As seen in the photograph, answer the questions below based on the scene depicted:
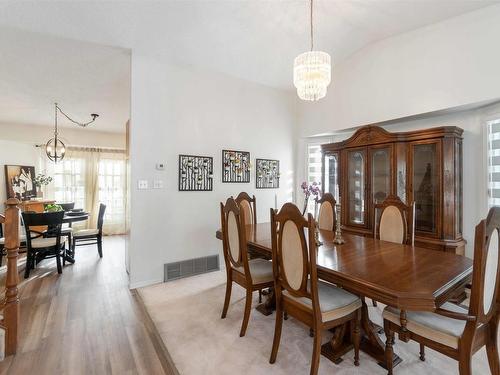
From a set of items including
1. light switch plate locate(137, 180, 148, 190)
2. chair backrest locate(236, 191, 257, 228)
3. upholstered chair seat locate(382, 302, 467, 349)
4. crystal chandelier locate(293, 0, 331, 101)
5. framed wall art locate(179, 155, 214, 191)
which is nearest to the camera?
upholstered chair seat locate(382, 302, 467, 349)

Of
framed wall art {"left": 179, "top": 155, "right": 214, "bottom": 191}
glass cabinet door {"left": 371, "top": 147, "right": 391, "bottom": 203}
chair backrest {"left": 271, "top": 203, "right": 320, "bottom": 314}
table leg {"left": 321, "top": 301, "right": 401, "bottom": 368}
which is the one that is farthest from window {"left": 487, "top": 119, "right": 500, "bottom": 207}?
framed wall art {"left": 179, "top": 155, "right": 214, "bottom": 191}

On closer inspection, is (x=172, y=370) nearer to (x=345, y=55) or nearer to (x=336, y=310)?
(x=336, y=310)

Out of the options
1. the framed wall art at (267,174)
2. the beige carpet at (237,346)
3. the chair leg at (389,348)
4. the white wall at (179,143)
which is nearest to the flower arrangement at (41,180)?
the white wall at (179,143)

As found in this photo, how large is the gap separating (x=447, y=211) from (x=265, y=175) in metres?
2.53

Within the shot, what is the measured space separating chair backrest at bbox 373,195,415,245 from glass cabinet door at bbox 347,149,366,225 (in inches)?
39.4

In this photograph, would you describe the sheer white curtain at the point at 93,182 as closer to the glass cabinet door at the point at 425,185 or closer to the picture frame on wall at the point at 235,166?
the picture frame on wall at the point at 235,166

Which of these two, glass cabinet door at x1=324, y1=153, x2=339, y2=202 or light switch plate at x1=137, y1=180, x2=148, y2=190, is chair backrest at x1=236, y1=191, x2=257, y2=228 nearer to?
light switch plate at x1=137, y1=180, x2=148, y2=190

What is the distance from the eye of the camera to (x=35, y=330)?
7.16 feet

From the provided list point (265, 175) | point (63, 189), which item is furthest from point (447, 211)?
point (63, 189)

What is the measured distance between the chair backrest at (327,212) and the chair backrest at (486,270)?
1.68 m

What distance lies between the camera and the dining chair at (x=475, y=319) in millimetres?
1237

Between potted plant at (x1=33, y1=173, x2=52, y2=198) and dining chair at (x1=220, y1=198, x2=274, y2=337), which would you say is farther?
potted plant at (x1=33, y1=173, x2=52, y2=198)

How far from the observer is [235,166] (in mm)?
3980

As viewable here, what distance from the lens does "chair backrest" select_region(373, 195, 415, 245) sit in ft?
7.92
